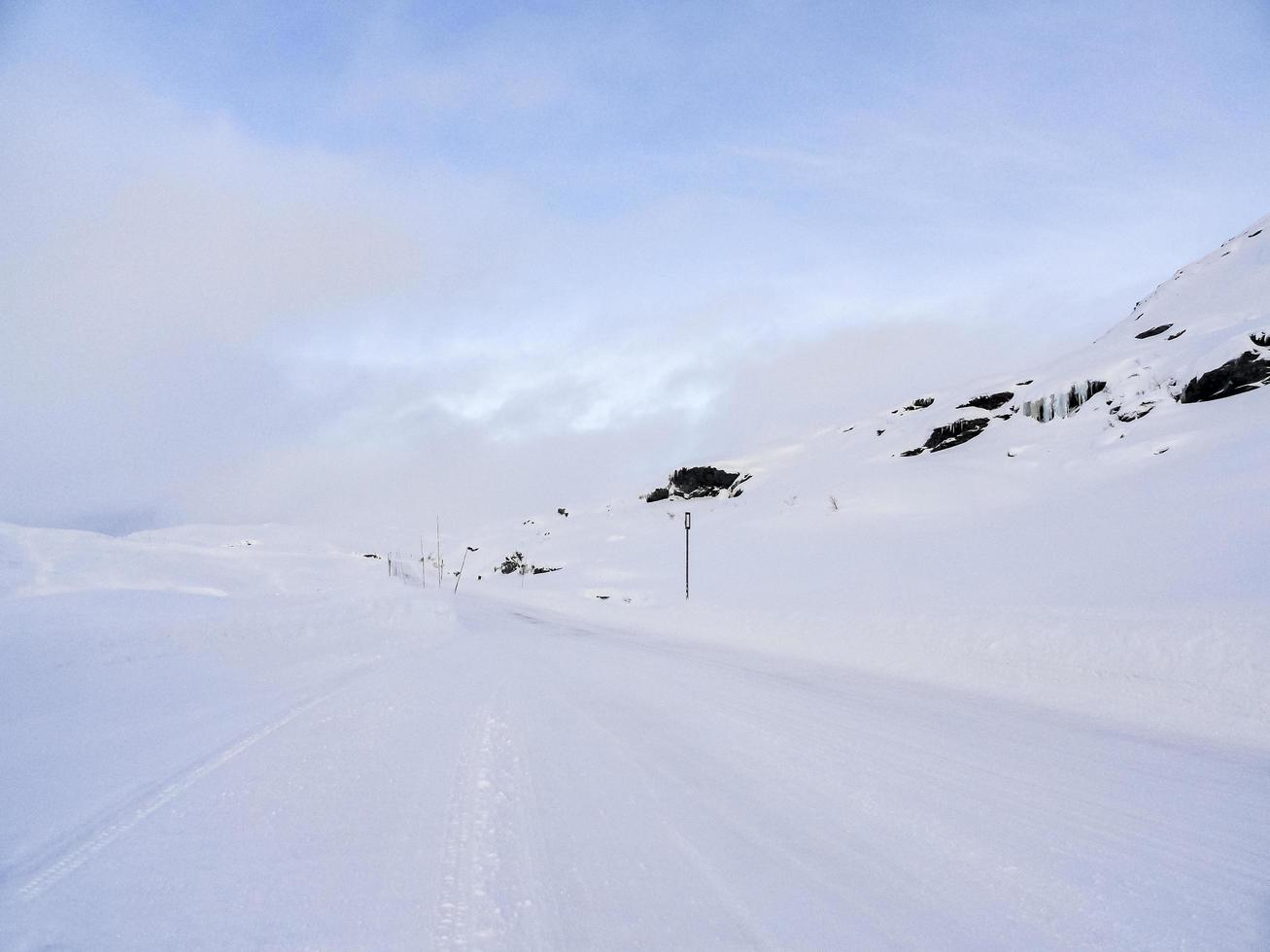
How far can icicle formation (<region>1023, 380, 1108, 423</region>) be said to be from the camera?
82.2ft

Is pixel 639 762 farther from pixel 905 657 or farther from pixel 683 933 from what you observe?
pixel 905 657

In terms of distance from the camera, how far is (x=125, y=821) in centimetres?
314

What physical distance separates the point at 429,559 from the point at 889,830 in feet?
216

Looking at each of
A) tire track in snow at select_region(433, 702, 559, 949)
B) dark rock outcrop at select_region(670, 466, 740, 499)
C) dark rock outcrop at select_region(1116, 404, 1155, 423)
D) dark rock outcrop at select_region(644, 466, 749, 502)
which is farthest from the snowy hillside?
dark rock outcrop at select_region(670, 466, 740, 499)

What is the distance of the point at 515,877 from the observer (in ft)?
8.93

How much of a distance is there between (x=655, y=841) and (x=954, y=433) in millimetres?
30163

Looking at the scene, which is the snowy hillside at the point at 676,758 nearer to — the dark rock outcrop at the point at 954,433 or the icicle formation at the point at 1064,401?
the icicle formation at the point at 1064,401

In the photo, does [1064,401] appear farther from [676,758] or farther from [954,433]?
[676,758]

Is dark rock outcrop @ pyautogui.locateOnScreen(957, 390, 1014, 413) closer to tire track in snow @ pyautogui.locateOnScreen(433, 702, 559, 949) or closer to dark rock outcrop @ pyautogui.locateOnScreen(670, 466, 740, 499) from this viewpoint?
dark rock outcrop @ pyautogui.locateOnScreen(670, 466, 740, 499)

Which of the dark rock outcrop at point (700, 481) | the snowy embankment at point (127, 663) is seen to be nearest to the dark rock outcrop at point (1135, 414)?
the snowy embankment at point (127, 663)

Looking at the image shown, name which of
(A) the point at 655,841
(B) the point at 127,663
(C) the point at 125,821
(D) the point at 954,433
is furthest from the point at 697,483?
(C) the point at 125,821

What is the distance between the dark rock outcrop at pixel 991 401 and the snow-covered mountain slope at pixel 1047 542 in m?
0.10

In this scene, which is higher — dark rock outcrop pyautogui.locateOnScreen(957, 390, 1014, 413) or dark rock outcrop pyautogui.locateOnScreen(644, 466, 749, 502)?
dark rock outcrop pyautogui.locateOnScreen(957, 390, 1014, 413)

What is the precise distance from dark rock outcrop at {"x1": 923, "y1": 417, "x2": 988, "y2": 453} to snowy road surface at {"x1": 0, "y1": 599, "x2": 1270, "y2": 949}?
25343 mm
